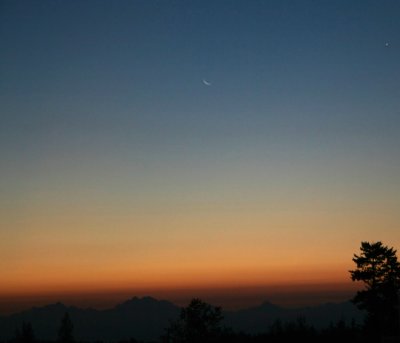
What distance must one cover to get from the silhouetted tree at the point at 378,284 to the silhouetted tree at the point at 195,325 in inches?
890

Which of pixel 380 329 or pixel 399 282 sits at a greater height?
pixel 399 282

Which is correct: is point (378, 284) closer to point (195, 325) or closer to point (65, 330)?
point (195, 325)

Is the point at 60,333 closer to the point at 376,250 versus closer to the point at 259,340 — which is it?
the point at 259,340

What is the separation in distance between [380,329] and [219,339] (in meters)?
23.8

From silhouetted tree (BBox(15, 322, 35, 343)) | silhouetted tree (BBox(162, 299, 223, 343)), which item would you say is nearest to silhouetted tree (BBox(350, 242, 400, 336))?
silhouetted tree (BBox(162, 299, 223, 343))

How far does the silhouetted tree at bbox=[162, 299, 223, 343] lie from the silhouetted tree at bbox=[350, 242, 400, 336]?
22610 mm

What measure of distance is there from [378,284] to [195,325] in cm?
2601

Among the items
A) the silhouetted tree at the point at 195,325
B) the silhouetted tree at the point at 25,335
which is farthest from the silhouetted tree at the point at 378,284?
the silhouetted tree at the point at 25,335

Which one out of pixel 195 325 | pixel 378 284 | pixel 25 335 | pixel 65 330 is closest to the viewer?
pixel 378 284

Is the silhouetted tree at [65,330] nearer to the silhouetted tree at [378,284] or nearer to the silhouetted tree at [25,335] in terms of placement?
the silhouetted tree at [25,335]

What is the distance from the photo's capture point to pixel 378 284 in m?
56.2

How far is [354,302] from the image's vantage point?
189 ft

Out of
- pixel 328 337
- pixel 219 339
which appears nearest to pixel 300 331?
pixel 328 337

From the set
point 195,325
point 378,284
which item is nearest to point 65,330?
point 195,325
